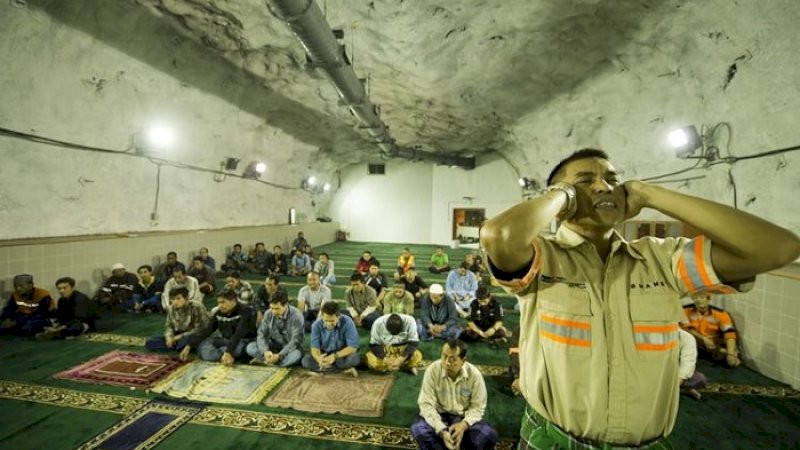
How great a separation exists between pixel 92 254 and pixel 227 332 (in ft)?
13.6

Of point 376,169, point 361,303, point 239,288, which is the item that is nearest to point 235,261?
point 239,288

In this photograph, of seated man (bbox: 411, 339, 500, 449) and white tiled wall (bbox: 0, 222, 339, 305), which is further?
white tiled wall (bbox: 0, 222, 339, 305)

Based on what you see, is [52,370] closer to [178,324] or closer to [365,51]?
[178,324]

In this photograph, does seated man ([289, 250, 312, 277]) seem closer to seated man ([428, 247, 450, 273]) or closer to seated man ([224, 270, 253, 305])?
seated man ([224, 270, 253, 305])

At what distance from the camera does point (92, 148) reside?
650cm

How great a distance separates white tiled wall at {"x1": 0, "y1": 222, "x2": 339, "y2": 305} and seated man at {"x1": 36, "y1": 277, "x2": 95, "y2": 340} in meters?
0.81

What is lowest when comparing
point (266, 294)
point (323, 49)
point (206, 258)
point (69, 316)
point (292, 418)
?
point (292, 418)

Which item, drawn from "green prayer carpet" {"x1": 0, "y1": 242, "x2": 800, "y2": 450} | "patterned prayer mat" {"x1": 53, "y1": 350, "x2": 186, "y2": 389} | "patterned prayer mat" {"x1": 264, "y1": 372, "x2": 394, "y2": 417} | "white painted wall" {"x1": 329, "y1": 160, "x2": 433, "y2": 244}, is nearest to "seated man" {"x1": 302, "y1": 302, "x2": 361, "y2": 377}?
"patterned prayer mat" {"x1": 264, "y1": 372, "x2": 394, "y2": 417}

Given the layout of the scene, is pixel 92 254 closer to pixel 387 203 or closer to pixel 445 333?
pixel 445 333

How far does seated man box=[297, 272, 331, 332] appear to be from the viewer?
20.1 ft

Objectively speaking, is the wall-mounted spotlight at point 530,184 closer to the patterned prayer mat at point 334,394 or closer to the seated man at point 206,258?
the patterned prayer mat at point 334,394

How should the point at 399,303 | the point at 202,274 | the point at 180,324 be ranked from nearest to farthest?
the point at 180,324 < the point at 399,303 < the point at 202,274

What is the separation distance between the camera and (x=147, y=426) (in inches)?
128

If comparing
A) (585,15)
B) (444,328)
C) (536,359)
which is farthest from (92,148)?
(585,15)
